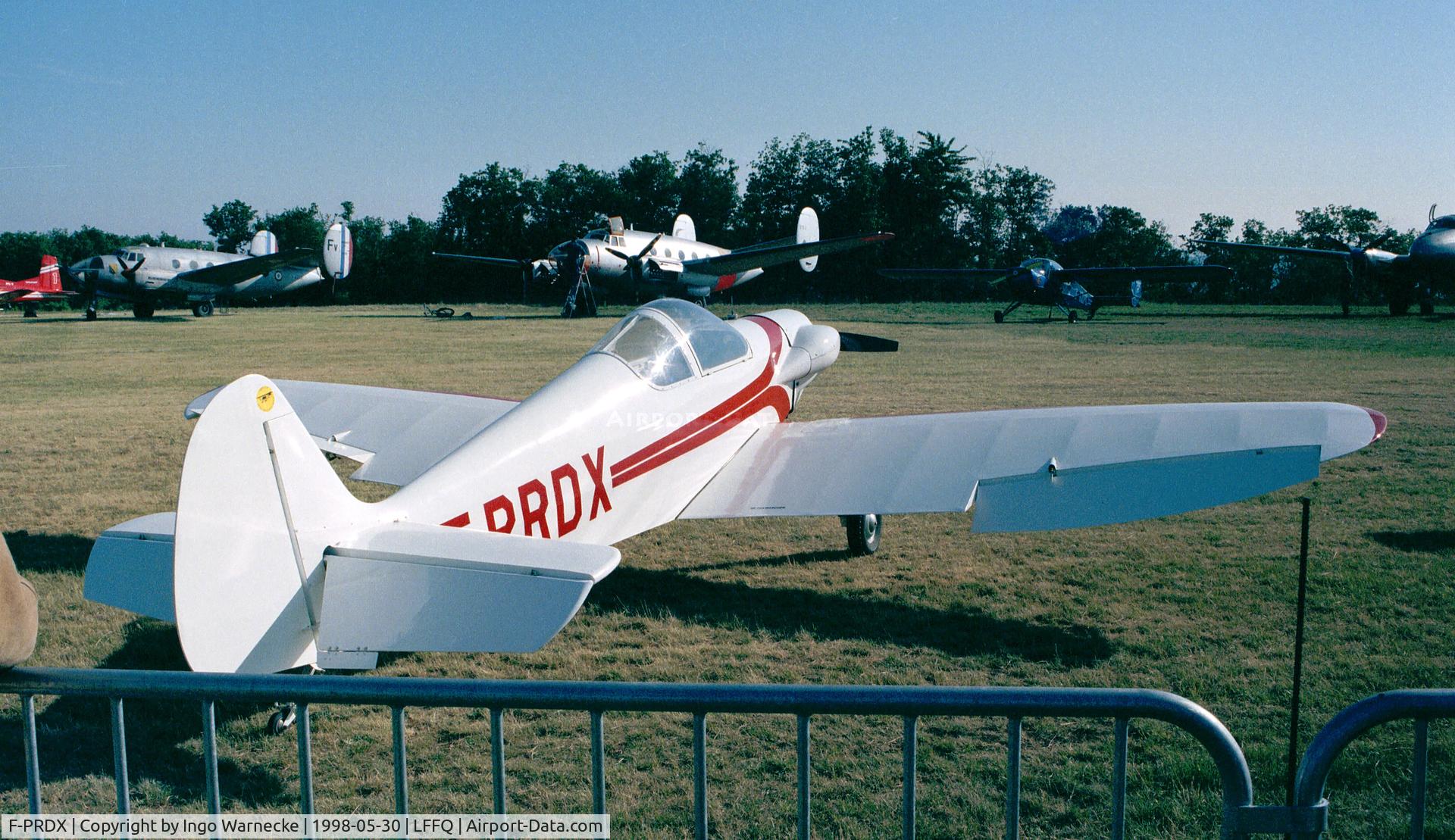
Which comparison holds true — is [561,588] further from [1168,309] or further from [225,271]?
[1168,309]

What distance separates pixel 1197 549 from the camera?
671cm

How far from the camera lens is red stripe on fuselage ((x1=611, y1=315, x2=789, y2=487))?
548 cm

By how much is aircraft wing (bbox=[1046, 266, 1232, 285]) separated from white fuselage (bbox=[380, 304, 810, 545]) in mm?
24824

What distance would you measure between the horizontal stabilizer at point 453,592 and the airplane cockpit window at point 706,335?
3051 mm

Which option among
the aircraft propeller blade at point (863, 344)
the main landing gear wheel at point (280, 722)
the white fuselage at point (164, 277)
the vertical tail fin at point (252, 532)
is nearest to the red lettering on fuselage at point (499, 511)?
the vertical tail fin at point (252, 532)

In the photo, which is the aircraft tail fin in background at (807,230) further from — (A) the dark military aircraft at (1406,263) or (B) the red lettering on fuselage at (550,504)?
(B) the red lettering on fuselage at (550,504)

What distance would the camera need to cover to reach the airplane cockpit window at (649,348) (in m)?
5.86

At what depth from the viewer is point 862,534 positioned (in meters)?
6.79

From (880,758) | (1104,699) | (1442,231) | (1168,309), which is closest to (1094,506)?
(880,758)

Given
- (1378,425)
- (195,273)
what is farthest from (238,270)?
(1378,425)

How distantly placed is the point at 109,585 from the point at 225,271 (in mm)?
37543

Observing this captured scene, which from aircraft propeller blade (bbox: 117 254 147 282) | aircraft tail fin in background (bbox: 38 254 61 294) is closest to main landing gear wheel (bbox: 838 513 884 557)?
aircraft propeller blade (bbox: 117 254 147 282)

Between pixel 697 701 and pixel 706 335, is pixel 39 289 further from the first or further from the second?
pixel 697 701

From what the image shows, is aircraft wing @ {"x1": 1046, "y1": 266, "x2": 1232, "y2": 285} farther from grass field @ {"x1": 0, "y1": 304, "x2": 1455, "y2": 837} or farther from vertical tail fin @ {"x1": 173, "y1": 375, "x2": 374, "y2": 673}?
vertical tail fin @ {"x1": 173, "y1": 375, "x2": 374, "y2": 673}
